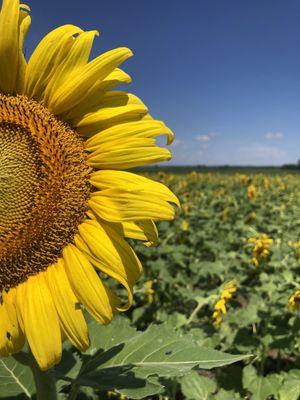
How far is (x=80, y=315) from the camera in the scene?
1.40 metres

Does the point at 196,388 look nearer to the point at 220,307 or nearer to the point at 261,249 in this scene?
the point at 220,307

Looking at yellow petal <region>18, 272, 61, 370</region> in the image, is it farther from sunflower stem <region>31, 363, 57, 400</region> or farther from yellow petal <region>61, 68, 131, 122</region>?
yellow petal <region>61, 68, 131, 122</region>

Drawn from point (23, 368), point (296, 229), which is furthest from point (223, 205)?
point (23, 368)

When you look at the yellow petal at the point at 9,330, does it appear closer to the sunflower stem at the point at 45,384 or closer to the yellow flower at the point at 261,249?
the sunflower stem at the point at 45,384

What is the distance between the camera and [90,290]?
4.59 feet

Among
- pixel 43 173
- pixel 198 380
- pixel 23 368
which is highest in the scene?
pixel 43 173

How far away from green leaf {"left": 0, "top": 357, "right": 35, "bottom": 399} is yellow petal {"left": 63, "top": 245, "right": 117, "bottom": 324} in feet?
2.35

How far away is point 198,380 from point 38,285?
1.87 metres

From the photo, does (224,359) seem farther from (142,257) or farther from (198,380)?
(142,257)

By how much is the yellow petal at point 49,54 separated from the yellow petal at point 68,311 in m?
0.59

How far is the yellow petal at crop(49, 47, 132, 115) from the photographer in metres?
1.45

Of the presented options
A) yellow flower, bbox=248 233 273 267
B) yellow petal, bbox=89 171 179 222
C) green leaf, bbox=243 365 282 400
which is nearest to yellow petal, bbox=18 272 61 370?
yellow petal, bbox=89 171 179 222

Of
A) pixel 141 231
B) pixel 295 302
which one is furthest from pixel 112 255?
pixel 295 302

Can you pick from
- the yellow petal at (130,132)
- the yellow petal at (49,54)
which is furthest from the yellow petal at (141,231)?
the yellow petal at (49,54)
